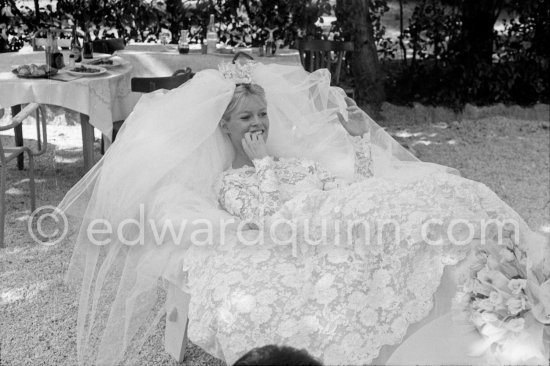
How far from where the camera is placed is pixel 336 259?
8.47ft

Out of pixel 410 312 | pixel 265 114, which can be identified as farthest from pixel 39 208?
pixel 410 312

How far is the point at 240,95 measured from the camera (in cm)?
328

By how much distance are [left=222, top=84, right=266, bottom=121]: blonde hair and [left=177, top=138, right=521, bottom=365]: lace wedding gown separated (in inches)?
29.5

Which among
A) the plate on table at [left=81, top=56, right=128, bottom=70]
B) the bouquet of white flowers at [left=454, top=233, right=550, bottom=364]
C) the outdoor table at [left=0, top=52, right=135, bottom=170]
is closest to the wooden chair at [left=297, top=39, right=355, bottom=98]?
the plate on table at [left=81, top=56, right=128, bottom=70]

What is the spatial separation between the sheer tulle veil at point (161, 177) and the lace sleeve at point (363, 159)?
91 millimetres

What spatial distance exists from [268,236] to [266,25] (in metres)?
5.25

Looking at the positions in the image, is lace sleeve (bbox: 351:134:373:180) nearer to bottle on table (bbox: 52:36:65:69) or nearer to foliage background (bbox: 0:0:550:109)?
bottle on table (bbox: 52:36:65:69)

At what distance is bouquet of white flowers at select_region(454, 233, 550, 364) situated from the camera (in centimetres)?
184

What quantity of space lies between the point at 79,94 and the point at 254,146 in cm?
169

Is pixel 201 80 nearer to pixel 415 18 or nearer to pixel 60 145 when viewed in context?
pixel 60 145

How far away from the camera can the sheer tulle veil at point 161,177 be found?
2.73m

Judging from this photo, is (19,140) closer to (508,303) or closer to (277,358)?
(508,303)

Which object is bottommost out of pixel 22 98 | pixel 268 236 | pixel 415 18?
pixel 268 236

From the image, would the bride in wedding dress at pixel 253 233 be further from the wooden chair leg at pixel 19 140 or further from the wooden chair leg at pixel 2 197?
the wooden chair leg at pixel 19 140
